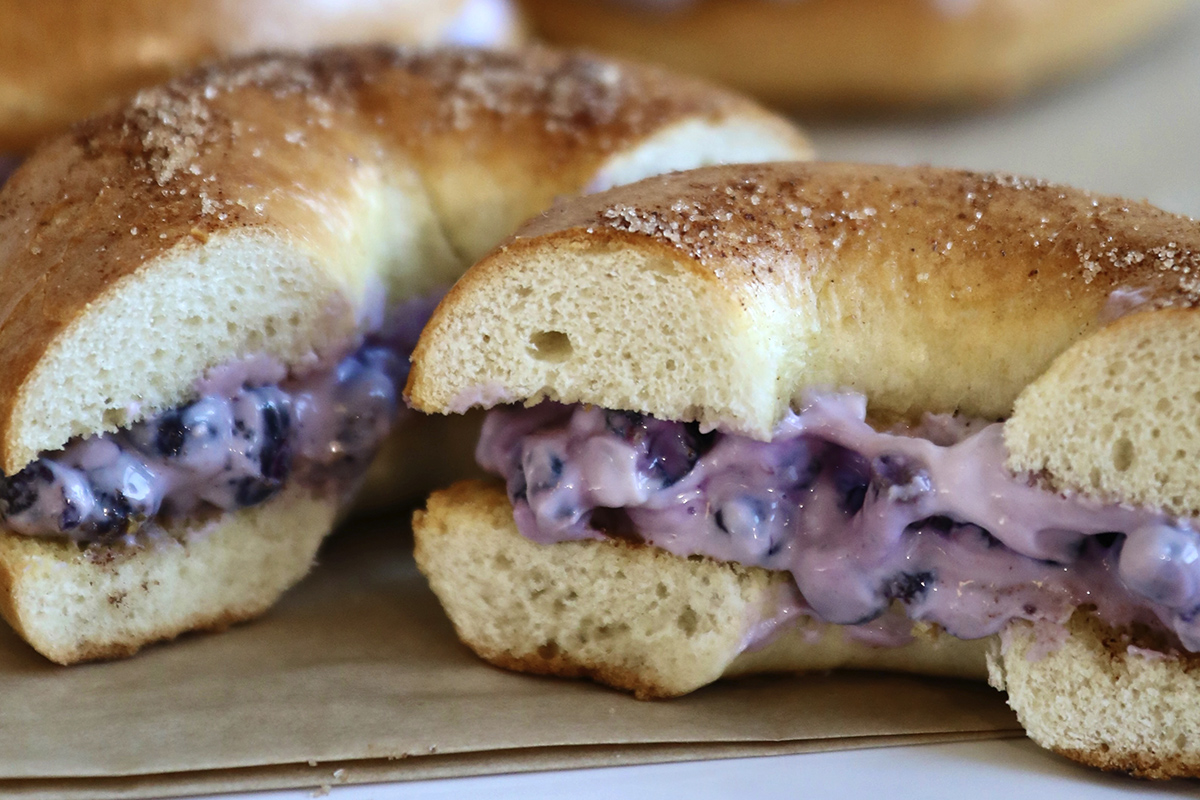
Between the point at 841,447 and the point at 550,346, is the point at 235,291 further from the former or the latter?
the point at 841,447

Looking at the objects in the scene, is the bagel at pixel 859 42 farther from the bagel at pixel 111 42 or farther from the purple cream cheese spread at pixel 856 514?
the purple cream cheese spread at pixel 856 514

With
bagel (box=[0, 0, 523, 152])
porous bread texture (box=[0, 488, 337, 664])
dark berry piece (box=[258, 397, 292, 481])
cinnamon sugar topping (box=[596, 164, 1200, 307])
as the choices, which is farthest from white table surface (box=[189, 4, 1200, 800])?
bagel (box=[0, 0, 523, 152])

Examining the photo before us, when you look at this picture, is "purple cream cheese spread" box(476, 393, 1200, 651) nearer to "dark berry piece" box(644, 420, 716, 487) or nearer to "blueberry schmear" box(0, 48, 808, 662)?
"dark berry piece" box(644, 420, 716, 487)

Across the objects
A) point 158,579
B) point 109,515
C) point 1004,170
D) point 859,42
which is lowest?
point 158,579

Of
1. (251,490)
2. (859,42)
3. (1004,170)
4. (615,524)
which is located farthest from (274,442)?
(859,42)

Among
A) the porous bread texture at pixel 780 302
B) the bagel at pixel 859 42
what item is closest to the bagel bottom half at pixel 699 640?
the porous bread texture at pixel 780 302

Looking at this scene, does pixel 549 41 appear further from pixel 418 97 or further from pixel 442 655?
pixel 442 655
